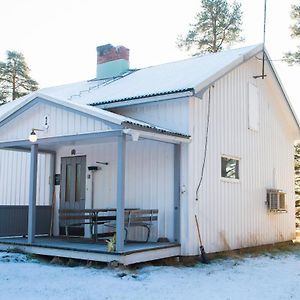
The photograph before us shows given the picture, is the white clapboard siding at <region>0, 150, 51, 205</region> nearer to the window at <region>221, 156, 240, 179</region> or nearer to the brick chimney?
the brick chimney

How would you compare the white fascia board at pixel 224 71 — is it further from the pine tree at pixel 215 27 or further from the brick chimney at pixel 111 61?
the pine tree at pixel 215 27

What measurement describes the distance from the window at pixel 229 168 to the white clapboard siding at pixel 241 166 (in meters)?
0.16

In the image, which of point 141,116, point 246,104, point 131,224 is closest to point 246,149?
point 246,104

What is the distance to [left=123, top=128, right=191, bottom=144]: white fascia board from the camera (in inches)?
376

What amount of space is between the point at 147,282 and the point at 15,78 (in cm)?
2917

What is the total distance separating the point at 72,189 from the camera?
44.5ft

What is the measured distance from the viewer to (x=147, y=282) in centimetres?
845

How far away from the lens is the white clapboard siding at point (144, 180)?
11.3 metres

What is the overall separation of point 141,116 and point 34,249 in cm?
386

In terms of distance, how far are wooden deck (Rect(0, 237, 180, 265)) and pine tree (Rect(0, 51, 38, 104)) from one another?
2470cm

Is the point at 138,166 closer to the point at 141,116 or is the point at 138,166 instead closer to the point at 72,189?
the point at 141,116

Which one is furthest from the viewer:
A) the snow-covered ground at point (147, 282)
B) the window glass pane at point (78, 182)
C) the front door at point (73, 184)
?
the window glass pane at point (78, 182)

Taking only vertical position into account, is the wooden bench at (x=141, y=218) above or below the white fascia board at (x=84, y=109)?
below

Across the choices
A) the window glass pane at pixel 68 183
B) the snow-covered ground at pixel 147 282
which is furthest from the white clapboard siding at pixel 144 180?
the snow-covered ground at pixel 147 282
